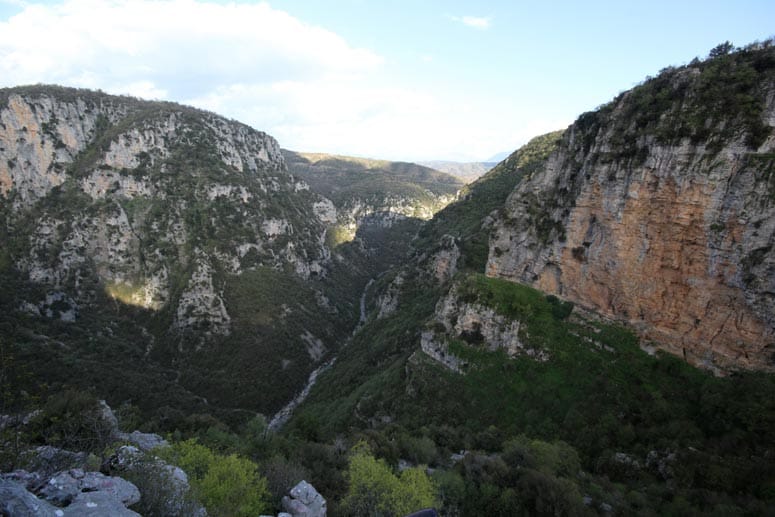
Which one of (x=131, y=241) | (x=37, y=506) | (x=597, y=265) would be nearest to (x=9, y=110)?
(x=131, y=241)

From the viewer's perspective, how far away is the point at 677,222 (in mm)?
31016

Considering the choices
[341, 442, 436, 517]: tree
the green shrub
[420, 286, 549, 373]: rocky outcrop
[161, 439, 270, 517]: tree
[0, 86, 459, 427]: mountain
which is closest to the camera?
[161, 439, 270, 517]: tree

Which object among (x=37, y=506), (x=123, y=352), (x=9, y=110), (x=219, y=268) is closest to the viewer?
(x=37, y=506)

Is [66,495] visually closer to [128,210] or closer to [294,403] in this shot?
[294,403]

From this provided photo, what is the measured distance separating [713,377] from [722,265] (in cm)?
846

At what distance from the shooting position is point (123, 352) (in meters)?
69.6

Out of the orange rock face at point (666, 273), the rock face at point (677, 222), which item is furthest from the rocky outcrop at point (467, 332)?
the orange rock face at point (666, 273)

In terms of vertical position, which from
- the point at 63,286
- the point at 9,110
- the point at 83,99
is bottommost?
the point at 63,286

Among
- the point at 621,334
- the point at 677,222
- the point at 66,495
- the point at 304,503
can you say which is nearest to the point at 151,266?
the point at 304,503

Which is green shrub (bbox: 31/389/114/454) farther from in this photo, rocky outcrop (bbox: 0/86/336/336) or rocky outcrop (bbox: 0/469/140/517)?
rocky outcrop (bbox: 0/86/336/336)

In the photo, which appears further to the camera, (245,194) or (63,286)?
(245,194)

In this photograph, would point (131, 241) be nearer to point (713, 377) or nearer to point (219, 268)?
point (219, 268)

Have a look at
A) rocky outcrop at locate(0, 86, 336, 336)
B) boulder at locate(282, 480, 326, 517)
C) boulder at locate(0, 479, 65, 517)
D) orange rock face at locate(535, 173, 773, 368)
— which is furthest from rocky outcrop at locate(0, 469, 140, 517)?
rocky outcrop at locate(0, 86, 336, 336)

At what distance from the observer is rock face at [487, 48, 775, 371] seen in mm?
27062
